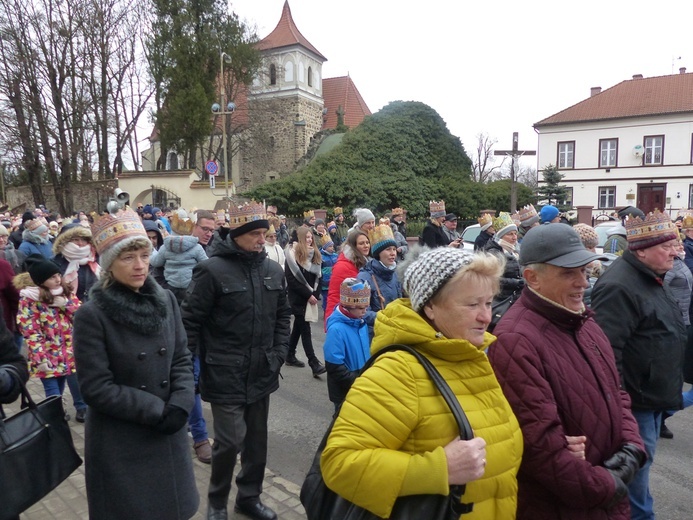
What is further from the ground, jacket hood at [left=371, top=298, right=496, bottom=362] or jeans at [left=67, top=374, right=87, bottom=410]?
jacket hood at [left=371, top=298, right=496, bottom=362]

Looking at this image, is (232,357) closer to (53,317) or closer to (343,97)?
(53,317)

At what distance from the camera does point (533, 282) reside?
8.17ft

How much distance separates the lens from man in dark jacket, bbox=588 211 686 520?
307 cm

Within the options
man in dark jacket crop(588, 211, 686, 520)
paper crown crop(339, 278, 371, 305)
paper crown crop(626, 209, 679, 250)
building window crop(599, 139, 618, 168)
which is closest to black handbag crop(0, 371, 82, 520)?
paper crown crop(339, 278, 371, 305)

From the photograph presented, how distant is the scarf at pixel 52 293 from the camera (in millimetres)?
4848

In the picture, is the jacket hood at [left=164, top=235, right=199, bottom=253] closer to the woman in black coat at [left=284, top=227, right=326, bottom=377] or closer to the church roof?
the woman in black coat at [left=284, top=227, right=326, bottom=377]

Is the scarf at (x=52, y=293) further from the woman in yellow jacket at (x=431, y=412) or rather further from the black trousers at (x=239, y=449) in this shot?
the woman in yellow jacket at (x=431, y=412)

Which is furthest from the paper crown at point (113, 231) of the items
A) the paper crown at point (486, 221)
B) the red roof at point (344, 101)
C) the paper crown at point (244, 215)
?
the red roof at point (344, 101)

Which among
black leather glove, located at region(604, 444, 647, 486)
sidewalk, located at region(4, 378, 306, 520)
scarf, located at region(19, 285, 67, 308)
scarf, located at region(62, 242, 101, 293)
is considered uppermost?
scarf, located at region(62, 242, 101, 293)

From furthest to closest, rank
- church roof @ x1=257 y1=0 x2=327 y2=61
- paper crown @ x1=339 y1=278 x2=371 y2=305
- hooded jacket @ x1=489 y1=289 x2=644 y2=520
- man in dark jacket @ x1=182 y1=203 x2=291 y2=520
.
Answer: church roof @ x1=257 y1=0 x2=327 y2=61
paper crown @ x1=339 y1=278 x2=371 y2=305
man in dark jacket @ x1=182 y1=203 x2=291 y2=520
hooded jacket @ x1=489 y1=289 x2=644 y2=520

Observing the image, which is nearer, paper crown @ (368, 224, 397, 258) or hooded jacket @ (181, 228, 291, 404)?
hooded jacket @ (181, 228, 291, 404)

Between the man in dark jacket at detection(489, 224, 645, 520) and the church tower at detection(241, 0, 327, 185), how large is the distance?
1670 inches

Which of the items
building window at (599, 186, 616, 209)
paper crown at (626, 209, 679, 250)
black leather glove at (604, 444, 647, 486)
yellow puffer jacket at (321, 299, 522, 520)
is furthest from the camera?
building window at (599, 186, 616, 209)

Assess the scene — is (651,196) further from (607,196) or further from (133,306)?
(133,306)
